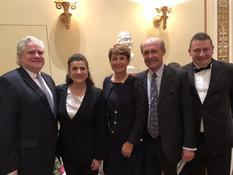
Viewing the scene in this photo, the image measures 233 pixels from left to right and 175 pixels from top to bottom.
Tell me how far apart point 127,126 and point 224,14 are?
3270 millimetres

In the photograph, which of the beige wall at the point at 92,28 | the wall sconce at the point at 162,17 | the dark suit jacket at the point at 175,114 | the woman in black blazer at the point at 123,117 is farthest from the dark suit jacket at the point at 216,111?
the wall sconce at the point at 162,17

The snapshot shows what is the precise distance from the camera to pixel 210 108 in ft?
7.52

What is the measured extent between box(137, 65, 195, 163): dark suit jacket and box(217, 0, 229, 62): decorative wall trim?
2817 mm

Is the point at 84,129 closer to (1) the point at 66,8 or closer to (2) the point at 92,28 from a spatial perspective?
(1) the point at 66,8

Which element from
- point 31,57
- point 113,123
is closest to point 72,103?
point 113,123

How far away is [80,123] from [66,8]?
72.1 inches

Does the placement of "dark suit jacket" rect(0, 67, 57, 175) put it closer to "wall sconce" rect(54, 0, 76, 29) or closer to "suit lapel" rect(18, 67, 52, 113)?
"suit lapel" rect(18, 67, 52, 113)

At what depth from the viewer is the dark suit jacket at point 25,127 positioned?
1864 millimetres

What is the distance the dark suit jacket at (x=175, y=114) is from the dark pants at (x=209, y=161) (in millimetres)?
193

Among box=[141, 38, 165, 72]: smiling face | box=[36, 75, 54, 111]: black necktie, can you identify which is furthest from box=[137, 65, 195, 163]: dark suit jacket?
box=[36, 75, 54, 111]: black necktie

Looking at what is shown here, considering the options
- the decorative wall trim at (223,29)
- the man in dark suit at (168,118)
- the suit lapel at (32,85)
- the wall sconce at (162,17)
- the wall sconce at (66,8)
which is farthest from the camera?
the decorative wall trim at (223,29)

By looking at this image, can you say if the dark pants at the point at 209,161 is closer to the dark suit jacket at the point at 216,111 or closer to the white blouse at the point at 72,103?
the dark suit jacket at the point at 216,111

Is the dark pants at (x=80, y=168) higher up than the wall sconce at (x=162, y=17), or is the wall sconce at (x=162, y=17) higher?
the wall sconce at (x=162, y=17)

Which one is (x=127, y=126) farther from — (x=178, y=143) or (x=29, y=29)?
(x=29, y=29)
